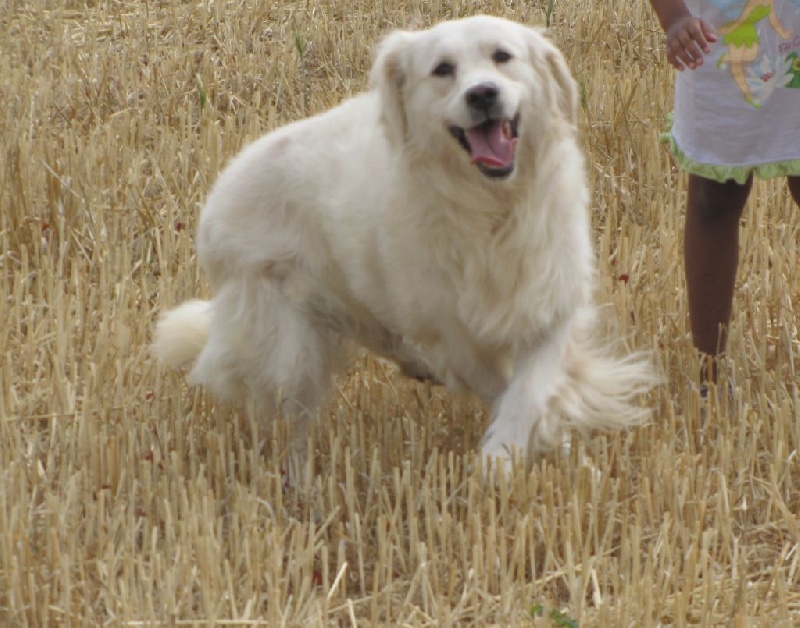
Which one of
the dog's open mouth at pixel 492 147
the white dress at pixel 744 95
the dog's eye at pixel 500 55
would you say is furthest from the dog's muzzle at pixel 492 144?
the white dress at pixel 744 95

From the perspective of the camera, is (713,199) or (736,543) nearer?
(736,543)

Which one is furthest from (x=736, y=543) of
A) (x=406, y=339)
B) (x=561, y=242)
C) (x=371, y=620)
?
(x=406, y=339)

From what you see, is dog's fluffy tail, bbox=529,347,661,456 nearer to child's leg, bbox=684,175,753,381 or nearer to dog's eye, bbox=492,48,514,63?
child's leg, bbox=684,175,753,381

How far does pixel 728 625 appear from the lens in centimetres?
279

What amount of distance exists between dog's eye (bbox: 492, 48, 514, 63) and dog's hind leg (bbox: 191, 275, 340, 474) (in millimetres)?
953

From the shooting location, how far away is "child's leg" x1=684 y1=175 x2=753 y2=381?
4121 millimetres

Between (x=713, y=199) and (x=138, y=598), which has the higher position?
(x=713, y=199)

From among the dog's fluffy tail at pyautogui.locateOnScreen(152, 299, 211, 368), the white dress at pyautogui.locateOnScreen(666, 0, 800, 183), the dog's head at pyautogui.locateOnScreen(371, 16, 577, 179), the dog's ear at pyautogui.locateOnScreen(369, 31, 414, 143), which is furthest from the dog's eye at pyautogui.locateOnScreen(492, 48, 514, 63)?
the dog's fluffy tail at pyautogui.locateOnScreen(152, 299, 211, 368)

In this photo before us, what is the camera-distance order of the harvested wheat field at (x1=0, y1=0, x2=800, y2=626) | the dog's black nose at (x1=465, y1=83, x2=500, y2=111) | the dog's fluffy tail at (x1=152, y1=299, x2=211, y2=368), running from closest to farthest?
the harvested wheat field at (x1=0, y1=0, x2=800, y2=626), the dog's black nose at (x1=465, y1=83, x2=500, y2=111), the dog's fluffy tail at (x1=152, y1=299, x2=211, y2=368)

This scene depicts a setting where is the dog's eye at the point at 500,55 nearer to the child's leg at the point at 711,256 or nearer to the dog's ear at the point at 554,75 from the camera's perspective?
the dog's ear at the point at 554,75

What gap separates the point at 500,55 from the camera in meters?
3.80

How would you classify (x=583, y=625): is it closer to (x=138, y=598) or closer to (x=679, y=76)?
(x=138, y=598)

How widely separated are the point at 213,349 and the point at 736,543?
182cm

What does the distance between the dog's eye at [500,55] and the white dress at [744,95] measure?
0.51m
